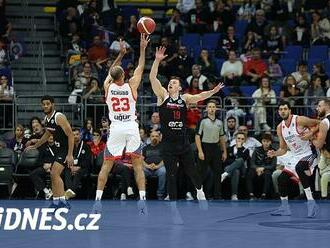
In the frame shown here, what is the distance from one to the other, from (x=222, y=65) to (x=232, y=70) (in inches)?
16.5

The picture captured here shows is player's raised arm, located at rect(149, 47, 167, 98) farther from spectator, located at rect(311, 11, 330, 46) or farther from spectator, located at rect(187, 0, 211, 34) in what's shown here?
spectator, located at rect(311, 11, 330, 46)

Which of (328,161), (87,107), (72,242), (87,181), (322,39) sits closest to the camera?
(72,242)

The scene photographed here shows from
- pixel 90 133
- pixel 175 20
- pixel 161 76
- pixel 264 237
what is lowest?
pixel 264 237

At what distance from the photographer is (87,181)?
20297 millimetres

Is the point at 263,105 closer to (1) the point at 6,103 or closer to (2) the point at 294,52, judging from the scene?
(2) the point at 294,52

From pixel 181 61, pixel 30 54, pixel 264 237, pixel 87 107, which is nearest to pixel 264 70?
pixel 181 61

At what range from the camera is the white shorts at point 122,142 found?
15094mm

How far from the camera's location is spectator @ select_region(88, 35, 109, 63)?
78.6ft

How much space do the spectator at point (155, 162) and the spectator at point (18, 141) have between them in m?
2.64

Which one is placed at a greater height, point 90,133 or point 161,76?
point 161,76

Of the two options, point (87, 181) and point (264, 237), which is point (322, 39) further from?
point (264, 237)

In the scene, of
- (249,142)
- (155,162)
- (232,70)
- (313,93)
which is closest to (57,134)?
(155,162)

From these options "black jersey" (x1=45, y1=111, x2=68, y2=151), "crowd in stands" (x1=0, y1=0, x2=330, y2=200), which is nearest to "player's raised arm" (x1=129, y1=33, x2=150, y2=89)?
"black jersey" (x1=45, y1=111, x2=68, y2=151)

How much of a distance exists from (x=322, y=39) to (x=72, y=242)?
14.2 m
